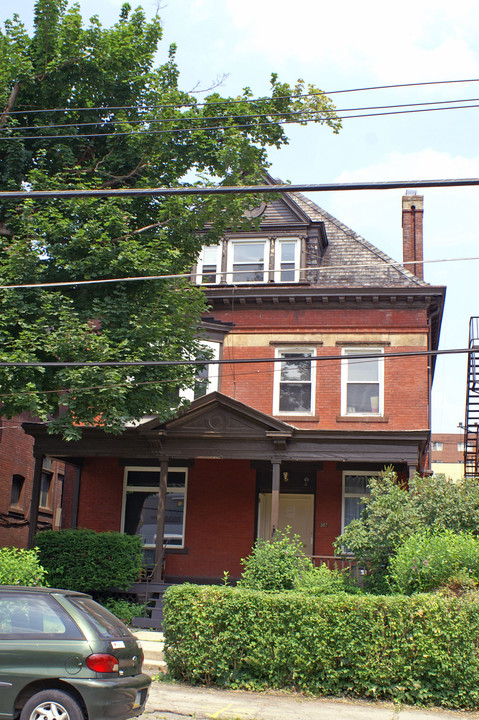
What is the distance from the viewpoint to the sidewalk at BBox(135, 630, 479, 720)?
9602 millimetres

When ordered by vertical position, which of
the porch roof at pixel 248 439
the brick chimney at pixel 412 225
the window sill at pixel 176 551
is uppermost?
the brick chimney at pixel 412 225

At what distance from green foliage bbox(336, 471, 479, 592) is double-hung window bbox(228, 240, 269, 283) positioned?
8.59 m

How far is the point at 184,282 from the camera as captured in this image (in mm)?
17000

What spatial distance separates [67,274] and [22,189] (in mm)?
2161

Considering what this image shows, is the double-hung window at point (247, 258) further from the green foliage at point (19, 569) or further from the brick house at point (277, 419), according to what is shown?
the green foliage at point (19, 569)

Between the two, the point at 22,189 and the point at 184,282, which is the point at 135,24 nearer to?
the point at 22,189

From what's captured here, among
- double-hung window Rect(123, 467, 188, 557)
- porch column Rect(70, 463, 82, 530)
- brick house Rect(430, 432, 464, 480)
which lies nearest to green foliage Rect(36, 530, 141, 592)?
double-hung window Rect(123, 467, 188, 557)

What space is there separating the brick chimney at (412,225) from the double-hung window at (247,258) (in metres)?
4.10

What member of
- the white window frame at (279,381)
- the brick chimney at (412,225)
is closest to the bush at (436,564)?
the white window frame at (279,381)

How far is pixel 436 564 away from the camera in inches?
468

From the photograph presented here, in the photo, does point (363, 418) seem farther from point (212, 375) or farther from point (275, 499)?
point (212, 375)

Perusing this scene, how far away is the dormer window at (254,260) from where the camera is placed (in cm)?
2156

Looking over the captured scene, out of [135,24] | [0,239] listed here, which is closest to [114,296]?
[0,239]

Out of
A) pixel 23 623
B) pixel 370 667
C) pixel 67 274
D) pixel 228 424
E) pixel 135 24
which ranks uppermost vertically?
pixel 135 24
